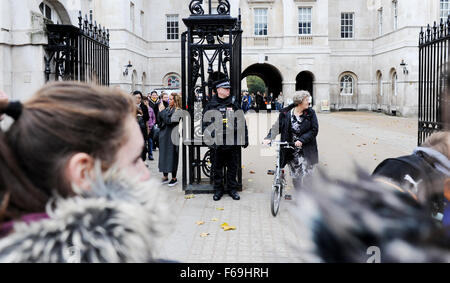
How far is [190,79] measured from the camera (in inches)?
329

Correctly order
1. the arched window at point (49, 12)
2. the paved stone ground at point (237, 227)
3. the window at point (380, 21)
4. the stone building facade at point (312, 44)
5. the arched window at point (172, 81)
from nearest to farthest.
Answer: the paved stone ground at point (237, 227)
the arched window at point (49, 12)
the stone building facade at point (312, 44)
the window at point (380, 21)
the arched window at point (172, 81)

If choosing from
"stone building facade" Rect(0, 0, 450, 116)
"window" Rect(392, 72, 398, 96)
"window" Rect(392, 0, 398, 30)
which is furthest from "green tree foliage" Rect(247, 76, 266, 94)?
"window" Rect(392, 72, 398, 96)

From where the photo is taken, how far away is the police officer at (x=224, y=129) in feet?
25.4

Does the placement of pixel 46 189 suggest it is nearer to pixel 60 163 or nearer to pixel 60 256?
pixel 60 163

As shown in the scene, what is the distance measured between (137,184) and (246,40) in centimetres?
3692


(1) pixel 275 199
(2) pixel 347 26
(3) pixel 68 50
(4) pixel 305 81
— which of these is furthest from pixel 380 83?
(3) pixel 68 50

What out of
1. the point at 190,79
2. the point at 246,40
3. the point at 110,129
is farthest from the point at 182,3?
the point at 110,129

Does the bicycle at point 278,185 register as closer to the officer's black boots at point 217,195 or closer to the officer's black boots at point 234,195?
the officer's black boots at point 234,195

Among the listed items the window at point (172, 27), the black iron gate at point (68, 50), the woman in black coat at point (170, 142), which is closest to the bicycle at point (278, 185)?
the woman in black coat at point (170, 142)

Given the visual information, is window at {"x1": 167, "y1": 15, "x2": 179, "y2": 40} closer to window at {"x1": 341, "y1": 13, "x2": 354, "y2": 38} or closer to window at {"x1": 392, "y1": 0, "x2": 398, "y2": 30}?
window at {"x1": 341, "y1": 13, "x2": 354, "y2": 38}

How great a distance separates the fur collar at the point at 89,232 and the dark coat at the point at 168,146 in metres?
7.92

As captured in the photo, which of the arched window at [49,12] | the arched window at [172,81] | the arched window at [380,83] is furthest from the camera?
the arched window at [172,81]

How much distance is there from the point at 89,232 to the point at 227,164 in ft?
22.7

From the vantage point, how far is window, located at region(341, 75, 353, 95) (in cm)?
3919
